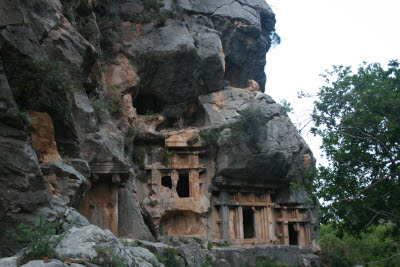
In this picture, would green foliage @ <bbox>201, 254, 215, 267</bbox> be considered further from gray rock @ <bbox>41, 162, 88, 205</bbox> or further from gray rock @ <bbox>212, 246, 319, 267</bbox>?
gray rock @ <bbox>41, 162, 88, 205</bbox>

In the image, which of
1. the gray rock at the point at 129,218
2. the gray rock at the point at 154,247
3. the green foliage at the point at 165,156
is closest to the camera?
the gray rock at the point at 154,247

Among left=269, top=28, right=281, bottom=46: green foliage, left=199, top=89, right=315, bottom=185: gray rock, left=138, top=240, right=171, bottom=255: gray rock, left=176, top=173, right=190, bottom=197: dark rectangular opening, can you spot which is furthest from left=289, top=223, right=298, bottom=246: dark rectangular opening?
left=138, top=240, right=171, bottom=255: gray rock

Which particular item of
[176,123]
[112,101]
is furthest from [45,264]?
[176,123]

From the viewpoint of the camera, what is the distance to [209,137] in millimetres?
21375

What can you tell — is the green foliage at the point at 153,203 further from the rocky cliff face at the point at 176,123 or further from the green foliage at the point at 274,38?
the green foliage at the point at 274,38

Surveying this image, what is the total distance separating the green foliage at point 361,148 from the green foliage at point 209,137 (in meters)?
7.62

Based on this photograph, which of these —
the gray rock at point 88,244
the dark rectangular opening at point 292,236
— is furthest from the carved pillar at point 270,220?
the gray rock at point 88,244

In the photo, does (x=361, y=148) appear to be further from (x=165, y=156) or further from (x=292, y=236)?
(x=292, y=236)

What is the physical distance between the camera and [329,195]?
1278cm

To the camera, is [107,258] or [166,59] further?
[166,59]

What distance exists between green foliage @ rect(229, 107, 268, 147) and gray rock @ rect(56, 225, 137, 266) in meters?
15.3

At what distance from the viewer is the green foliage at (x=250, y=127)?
844 inches

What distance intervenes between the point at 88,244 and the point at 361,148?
34.7 ft

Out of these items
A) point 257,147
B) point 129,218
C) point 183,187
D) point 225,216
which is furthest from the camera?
point 183,187
